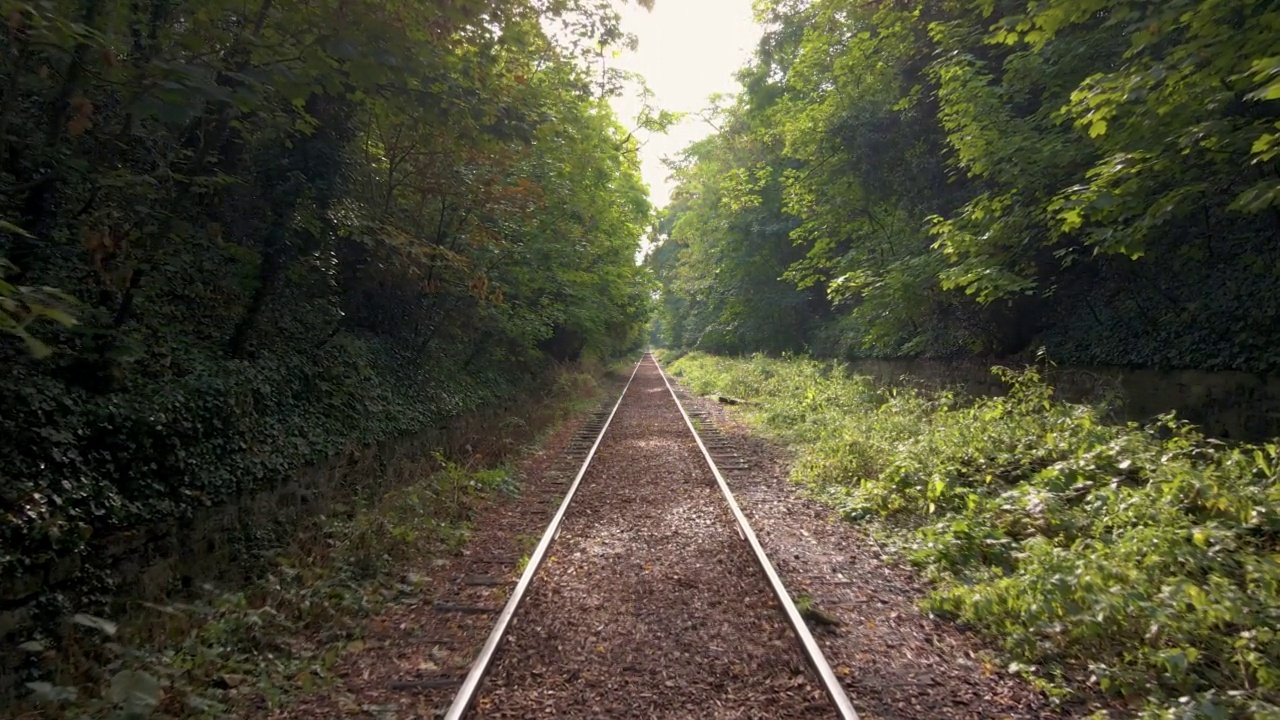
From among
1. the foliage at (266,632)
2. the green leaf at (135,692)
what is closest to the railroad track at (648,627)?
the foliage at (266,632)

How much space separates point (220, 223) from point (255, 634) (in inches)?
178

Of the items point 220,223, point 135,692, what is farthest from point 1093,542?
point 220,223

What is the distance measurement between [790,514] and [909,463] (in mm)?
1663

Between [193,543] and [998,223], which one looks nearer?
[193,543]

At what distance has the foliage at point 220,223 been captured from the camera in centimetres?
409

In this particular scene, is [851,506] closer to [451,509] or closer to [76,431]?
[451,509]

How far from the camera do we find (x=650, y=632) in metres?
4.52

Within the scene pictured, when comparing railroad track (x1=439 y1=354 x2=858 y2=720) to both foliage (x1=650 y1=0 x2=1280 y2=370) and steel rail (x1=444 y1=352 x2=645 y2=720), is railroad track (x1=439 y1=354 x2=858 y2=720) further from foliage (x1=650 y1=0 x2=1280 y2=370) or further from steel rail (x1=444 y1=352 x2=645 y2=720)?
foliage (x1=650 y1=0 x2=1280 y2=370)

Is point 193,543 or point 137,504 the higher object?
point 137,504

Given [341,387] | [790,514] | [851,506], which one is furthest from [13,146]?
[851,506]

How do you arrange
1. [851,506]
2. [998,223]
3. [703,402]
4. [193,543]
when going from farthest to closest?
[703,402] → [998,223] → [851,506] → [193,543]

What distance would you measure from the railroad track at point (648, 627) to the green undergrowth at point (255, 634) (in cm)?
90

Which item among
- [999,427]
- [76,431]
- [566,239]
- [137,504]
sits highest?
[566,239]

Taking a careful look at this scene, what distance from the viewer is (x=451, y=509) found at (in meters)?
7.76
